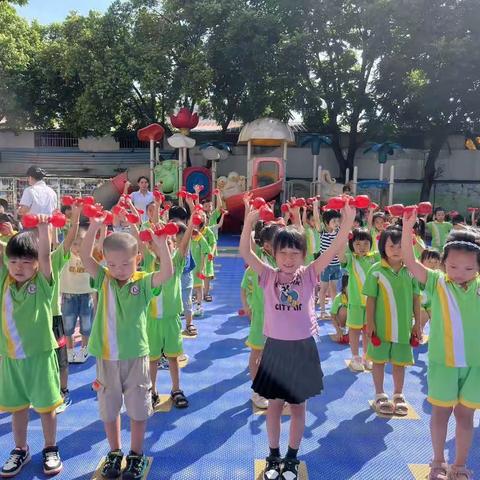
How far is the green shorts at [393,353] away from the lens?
11.4 ft

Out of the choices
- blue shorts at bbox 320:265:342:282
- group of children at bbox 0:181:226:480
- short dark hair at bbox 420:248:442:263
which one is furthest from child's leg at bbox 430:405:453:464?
blue shorts at bbox 320:265:342:282

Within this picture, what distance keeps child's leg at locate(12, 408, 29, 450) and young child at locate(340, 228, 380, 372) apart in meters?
2.84

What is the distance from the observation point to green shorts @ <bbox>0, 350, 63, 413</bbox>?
8.69ft

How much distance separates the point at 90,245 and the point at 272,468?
1630mm

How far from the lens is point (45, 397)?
266 cm

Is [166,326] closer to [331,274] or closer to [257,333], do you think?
[257,333]

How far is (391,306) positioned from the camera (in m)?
3.44

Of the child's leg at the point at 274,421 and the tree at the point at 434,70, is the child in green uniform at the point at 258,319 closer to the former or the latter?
the child's leg at the point at 274,421

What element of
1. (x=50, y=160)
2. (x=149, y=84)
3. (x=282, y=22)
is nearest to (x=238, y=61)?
(x=282, y=22)

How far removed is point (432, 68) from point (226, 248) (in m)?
9.54

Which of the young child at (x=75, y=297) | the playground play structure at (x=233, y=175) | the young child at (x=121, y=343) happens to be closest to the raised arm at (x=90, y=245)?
the young child at (x=121, y=343)

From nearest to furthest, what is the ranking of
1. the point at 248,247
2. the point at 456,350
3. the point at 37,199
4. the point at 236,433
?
the point at 456,350 → the point at 248,247 → the point at 236,433 → the point at 37,199

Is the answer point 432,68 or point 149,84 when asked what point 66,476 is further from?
point 432,68

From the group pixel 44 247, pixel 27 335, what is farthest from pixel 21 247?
pixel 27 335
